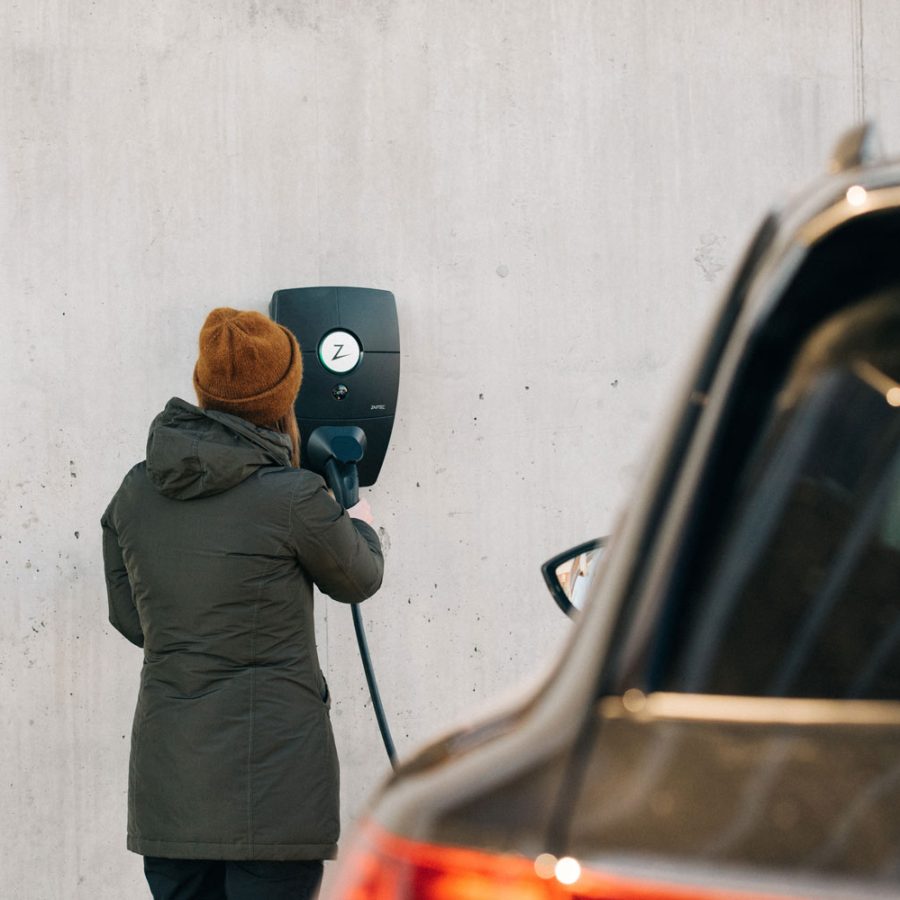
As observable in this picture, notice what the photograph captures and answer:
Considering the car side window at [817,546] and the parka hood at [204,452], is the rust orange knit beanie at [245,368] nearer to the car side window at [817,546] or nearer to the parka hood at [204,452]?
the parka hood at [204,452]

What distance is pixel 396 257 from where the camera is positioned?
11.3 ft

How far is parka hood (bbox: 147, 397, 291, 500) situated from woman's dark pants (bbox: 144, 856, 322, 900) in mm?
675

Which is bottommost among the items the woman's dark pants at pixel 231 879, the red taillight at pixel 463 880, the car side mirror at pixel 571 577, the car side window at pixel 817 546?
the woman's dark pants at pixel 231 879

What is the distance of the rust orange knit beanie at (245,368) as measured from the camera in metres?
2.44

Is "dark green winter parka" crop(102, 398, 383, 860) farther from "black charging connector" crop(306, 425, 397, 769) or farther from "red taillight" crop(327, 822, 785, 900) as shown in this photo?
"red taillight" crop(327, 822, 785, 900)

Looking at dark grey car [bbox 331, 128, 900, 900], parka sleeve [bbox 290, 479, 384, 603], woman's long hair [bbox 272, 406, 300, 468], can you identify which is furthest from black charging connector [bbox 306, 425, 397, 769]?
dark grey car [bbox 331, 128, 900, 900]

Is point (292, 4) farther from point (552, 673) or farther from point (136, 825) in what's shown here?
point (552, 673)

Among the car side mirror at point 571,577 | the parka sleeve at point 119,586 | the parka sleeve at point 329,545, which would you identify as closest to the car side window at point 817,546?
the car side mirror at point 571,577

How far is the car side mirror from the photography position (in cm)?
169

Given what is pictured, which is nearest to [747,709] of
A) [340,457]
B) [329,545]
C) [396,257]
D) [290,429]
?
[329,545]

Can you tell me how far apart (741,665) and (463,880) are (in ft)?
0.78

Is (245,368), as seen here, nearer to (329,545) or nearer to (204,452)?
(204,452)

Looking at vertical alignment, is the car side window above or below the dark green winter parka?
above

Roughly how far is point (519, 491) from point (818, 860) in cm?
283
